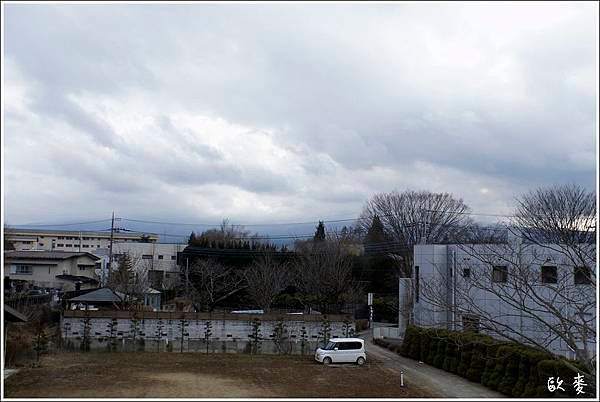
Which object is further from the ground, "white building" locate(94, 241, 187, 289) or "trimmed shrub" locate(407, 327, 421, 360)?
"white building" locate(94, 241, 187, 289)

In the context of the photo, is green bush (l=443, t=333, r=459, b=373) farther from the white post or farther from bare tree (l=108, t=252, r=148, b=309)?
bare tree (l=108, t=252, r=148, b=309)

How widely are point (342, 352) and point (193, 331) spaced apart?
6.36 m

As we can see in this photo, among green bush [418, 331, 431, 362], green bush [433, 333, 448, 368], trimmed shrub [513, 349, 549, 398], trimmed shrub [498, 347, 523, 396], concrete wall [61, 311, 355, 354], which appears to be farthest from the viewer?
concrete wall [61, 311, 355, 354]

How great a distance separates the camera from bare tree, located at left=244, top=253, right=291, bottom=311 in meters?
36.5

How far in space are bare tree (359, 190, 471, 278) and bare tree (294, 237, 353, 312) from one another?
6.61m

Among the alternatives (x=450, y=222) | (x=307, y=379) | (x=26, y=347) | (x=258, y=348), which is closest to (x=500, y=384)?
(x=307, y=379)

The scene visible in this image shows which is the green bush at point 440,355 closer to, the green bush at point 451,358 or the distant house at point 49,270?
the green bush at point 451,358

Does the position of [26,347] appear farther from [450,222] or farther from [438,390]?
[450,222]

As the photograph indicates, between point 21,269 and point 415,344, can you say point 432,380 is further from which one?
point 21,269

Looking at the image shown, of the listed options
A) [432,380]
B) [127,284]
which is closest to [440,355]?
[432,380]

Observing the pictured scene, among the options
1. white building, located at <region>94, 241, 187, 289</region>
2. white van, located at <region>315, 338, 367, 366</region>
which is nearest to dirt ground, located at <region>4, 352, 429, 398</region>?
white van, located at <region>315, 338, 367, 366</region>

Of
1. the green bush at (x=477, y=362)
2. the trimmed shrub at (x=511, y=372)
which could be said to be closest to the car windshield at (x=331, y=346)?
the green bush at (x=477, y=362)

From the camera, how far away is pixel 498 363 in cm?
1733

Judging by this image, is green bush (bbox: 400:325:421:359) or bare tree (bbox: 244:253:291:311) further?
bare tree (bbox: 244:253:291:311)
